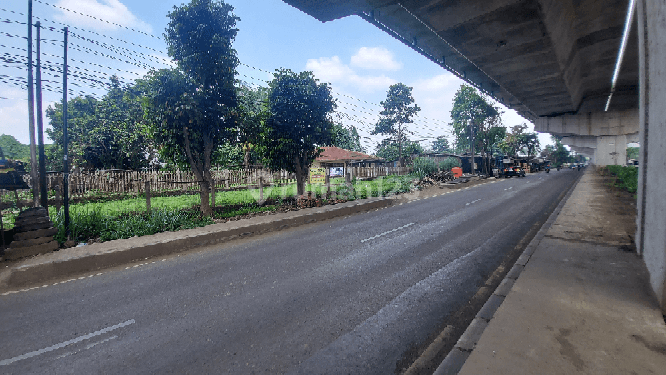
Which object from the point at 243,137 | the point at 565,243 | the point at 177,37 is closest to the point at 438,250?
the point at 565,243

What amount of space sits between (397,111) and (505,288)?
4519cm

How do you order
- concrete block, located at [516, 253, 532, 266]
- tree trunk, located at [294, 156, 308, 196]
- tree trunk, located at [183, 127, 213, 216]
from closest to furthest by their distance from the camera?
concrete block, located at [516, 253, 532, 266] → tree trunk, located at [183, 127, 213, 216] → tree trunk, located at [294, 156, 308, 196]

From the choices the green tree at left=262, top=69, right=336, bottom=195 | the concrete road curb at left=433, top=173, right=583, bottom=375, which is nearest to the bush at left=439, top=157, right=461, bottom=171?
the green tree at left=262, top=69, right=336, bottom=195

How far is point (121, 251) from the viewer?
659 centimetres

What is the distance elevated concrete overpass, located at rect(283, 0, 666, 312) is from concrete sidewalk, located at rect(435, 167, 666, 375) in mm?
457

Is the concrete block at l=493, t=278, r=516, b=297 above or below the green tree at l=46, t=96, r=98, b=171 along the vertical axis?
below

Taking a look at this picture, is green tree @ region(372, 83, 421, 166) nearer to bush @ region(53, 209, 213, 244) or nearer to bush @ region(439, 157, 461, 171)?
bush @ region(439, 157, 461, 171)

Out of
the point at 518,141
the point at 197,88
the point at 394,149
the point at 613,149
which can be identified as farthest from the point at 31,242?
the point at 518,141

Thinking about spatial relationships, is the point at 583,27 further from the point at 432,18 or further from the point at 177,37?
the point at 177,37

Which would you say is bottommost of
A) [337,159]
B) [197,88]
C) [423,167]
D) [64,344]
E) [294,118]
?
[64,344]

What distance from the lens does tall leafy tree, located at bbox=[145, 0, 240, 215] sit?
30.0 feet

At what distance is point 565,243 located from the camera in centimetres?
657

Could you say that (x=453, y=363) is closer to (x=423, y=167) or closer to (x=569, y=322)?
(x=569, y=322)

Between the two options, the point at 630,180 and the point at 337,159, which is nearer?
the point at 630,180
